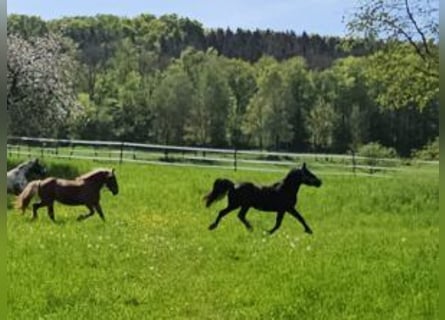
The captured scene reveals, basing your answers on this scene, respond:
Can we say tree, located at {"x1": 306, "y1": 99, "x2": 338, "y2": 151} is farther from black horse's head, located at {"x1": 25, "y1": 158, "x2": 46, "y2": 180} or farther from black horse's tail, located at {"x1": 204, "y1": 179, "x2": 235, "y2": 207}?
black horse's tail, located at {"x1": 204, "y1": 179, "x2": 235, "y2": 207}

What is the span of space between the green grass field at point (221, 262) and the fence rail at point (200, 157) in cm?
439

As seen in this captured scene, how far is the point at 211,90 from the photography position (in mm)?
45562

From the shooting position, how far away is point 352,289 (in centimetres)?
654

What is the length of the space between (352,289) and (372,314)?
67cm

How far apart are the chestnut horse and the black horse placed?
172 cm

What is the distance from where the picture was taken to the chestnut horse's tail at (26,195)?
33.4 feet

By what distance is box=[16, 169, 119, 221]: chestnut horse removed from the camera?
33.2 ft

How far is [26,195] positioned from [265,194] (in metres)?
3.44

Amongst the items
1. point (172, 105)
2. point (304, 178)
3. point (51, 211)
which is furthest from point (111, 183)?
point (172, 105)

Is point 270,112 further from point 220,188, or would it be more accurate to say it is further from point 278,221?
point 220,188

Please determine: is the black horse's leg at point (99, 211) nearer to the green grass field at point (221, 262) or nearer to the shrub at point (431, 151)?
the green grass field at point (221, 262)

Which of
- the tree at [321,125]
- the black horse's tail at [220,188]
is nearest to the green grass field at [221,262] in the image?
the black horse's tail at [220,188]

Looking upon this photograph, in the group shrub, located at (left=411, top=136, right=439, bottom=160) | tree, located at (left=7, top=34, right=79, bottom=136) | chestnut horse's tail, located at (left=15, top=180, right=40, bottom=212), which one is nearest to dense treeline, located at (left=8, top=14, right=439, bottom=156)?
tree, located at (left=7, top=34, right=79, bottom=136)

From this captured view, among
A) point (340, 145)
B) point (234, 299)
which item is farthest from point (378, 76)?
point (234, 299)
